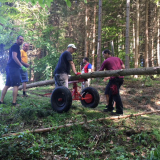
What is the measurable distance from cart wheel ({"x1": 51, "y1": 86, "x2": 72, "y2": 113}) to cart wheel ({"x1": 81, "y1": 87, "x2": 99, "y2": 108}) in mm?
1177

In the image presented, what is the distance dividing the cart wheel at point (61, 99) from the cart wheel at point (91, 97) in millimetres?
1177

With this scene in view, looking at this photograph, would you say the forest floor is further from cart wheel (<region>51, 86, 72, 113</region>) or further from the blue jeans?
the blue jeans

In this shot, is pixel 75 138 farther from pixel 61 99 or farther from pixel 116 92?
pixel 116 92

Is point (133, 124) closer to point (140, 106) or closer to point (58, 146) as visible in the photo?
point (58, 146)

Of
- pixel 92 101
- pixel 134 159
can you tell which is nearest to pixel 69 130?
pixel 134 159

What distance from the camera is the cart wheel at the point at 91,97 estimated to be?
6005 mm

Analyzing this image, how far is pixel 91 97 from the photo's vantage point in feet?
20.1

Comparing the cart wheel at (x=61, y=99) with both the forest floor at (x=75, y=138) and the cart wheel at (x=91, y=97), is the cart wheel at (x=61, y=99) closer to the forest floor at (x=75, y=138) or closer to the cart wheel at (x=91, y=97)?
the forest floor at (x=75, y=138)

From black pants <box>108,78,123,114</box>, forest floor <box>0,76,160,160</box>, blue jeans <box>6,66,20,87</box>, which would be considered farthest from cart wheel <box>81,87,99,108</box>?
blue jeans <box>6,66,20,87</box>

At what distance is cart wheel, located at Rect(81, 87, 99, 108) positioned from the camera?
6.01m

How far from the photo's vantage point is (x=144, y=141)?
3439 millimetres

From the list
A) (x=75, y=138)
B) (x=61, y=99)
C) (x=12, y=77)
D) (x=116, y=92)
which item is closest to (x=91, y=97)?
(x=116, y=92)

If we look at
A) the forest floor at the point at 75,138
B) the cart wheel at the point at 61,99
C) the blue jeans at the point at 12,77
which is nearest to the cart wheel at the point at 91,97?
the forest floor at the point at 75,138

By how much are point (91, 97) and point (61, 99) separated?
1.39 metres
